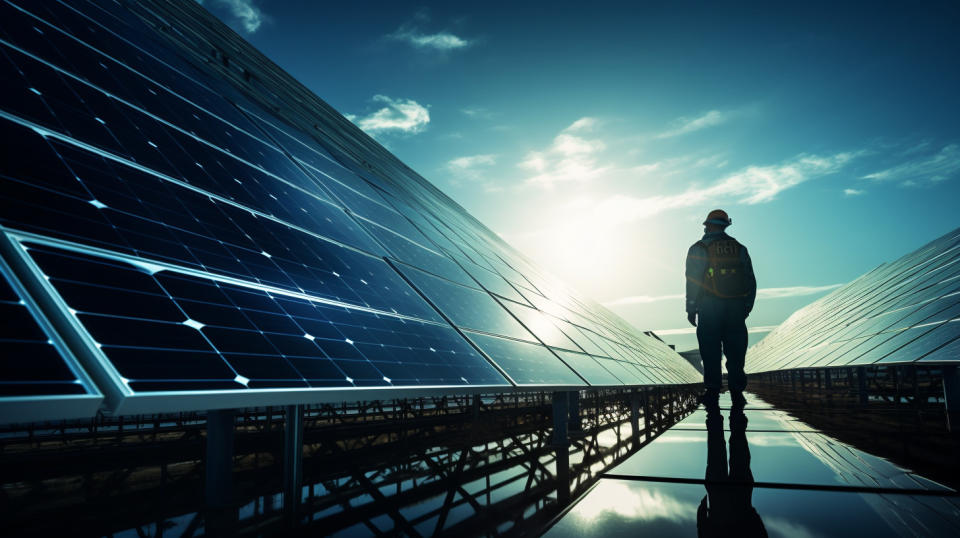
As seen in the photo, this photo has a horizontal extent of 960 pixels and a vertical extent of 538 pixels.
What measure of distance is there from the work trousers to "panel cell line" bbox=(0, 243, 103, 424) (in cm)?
920

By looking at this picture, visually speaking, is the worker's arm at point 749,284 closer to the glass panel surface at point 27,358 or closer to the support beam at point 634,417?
the support beam at point 634,417

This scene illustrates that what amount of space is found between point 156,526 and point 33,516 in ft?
11.3

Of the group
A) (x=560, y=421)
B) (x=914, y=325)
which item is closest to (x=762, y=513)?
(x=560, y=421)

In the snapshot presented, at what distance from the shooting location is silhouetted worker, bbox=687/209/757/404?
9352mm

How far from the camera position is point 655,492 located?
4906 mm

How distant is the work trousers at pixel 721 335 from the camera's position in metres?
9.37

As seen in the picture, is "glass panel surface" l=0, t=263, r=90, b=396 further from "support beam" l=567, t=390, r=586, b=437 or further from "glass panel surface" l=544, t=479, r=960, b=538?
"support beam" l=567, t=390, r=586, b=437

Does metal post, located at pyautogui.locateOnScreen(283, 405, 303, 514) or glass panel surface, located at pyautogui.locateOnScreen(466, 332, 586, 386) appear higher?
glass panel surface, located at pyautogui.locateOnScreen(466, 332, 586, 386)

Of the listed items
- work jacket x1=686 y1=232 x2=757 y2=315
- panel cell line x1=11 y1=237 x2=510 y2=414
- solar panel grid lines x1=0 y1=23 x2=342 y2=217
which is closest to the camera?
panel cell line x1=11 y1=237 x2=510 y2=414

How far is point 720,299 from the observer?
9398 millimetres

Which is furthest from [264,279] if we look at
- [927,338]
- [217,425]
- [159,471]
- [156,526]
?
[927,338]

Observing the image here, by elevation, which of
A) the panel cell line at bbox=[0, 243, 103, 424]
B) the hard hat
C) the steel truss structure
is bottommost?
the steel truss structure

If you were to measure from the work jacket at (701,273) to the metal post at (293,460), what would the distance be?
7664mm

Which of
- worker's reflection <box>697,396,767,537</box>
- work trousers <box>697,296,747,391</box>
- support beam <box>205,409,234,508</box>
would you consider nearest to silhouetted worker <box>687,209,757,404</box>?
work trousers <box>697,296,747,391</box>
